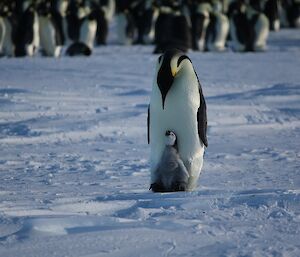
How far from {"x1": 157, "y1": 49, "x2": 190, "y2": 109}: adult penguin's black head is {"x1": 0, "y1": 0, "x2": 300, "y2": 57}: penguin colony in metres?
11.5

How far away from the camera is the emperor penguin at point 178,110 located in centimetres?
448

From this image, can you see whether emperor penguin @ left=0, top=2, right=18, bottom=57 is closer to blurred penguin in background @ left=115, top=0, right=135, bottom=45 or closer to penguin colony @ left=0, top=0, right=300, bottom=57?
penguin colony @ left=0, top=0, right=300, bottom=57

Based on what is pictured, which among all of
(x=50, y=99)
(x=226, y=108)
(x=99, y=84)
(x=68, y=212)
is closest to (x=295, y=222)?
(x=68, y=212)

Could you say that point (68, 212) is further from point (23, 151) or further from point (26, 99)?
point (26, 99)

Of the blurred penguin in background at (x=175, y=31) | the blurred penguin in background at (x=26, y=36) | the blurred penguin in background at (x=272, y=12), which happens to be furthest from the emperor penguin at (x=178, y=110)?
the blurred penguin in background at (x=272, y=12)

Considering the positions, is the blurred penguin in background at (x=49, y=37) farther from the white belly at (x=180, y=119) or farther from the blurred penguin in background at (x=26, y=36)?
the white belly at (x=180, y=119)

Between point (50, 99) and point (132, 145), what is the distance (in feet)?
7.79

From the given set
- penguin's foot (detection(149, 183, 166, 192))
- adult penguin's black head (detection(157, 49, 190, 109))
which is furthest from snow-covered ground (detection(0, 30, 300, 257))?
adult penguin's black head (detection(157, 49, 190, 109))

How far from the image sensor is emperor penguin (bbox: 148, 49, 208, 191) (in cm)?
448

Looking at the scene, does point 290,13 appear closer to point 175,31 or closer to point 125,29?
point 125,29

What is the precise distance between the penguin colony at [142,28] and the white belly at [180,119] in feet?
37.7

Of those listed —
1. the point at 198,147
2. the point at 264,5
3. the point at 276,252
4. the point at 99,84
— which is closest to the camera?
the point at 276,252

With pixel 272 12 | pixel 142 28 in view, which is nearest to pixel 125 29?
pixel 142 28

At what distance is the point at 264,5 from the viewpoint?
959 inches
